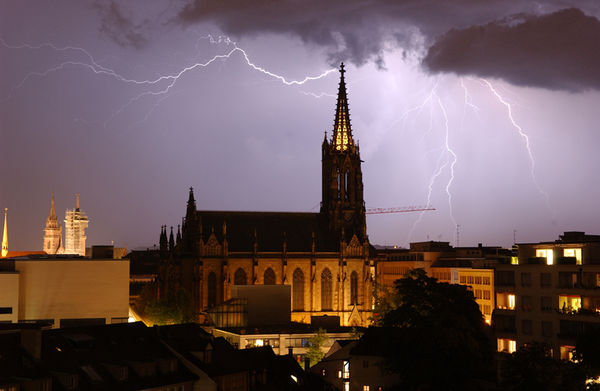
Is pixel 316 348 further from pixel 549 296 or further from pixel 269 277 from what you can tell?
Result: pixel 269 277

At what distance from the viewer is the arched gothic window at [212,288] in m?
129

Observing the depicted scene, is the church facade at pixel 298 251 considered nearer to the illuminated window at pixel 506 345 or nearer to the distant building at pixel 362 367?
the distant building at pixel 362 367

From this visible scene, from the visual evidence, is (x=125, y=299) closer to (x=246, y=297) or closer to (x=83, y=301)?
(x=83, y=301)

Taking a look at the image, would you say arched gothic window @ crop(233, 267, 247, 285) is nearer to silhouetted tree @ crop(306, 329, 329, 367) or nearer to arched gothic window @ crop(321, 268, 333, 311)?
arched gothic window @ crop(321, 268, 333, 311)

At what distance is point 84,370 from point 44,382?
5220 mm

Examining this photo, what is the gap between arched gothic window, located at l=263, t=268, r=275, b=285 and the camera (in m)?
134

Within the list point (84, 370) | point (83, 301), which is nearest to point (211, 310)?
point (83, 301)

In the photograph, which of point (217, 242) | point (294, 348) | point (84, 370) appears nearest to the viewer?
point (84, 370)

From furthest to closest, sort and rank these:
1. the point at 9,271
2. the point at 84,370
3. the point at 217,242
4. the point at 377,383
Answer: the point at 217,242, the point at 9,271, the point at 377,383, the point at 84,370

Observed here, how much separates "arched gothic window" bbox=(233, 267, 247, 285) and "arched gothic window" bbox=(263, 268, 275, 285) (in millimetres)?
3216

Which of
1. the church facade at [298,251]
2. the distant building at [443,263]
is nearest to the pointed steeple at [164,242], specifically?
the church facade at [298,251]

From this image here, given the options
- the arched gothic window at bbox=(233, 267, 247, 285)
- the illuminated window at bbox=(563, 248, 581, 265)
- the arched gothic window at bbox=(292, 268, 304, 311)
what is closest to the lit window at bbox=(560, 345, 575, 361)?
the illuminated window at bbox=(563, 248, 581, 265)

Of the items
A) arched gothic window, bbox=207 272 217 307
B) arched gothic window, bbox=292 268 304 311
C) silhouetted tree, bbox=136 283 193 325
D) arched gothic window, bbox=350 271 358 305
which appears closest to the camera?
silhouetted tree, bbox=136 283 193 325

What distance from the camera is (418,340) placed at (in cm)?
7450
